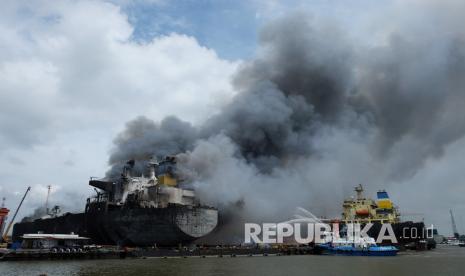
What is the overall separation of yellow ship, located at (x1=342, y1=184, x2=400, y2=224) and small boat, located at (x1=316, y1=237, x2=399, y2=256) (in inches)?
810

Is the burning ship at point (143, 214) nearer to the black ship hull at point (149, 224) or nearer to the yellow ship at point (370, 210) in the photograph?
the black ship hull at point (149, 224)

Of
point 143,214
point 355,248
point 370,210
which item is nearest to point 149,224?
point 143,214

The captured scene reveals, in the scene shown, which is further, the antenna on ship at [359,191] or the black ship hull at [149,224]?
the antenna on ship at [359,191]

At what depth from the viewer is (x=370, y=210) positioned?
94812 mm

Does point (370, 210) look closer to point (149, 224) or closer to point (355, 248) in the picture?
point (355, 248)

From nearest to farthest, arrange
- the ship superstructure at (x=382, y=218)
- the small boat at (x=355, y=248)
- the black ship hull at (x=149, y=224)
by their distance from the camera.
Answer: the black ship hull at (x=149, y=224) < the small boat at (x=355, y=248) < the ship superstructure at (x=382, y=218)

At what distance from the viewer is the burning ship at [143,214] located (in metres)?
66.6

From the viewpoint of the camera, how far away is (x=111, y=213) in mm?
71875

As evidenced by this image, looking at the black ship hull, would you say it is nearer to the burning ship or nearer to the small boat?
the burning ship

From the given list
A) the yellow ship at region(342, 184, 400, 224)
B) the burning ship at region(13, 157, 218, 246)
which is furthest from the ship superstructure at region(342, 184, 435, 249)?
the burning ship at region(13, 157, 218, 246)

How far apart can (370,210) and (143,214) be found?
5299cm

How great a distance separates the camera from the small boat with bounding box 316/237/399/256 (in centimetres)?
6650

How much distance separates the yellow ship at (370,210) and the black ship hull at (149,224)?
38686mm

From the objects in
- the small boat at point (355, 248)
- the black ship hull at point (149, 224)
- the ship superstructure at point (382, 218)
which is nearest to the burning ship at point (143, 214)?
the black ship hull at point (149, 224)
